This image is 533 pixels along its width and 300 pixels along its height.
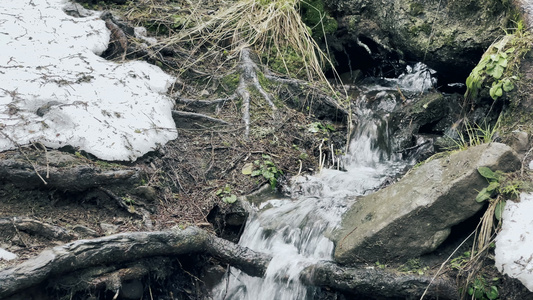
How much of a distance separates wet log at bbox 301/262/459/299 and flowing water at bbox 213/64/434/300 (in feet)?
0.50

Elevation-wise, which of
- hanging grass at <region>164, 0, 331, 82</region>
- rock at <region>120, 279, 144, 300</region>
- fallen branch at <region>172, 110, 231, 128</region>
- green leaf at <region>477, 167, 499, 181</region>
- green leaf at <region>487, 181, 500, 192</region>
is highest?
green leaf at <region>477, 167, 499, 181</region>

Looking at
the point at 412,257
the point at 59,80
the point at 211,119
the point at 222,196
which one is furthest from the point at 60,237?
the point at 412,257

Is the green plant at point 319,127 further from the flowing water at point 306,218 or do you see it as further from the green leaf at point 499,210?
the green leaf at point 499,210

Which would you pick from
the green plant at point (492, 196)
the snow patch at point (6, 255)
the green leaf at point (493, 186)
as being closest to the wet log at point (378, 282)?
the green plant at point (492, 196)

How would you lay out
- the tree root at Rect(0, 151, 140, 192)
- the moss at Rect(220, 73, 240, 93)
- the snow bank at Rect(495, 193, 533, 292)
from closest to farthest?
the snow bank at Rect(495, 193, 533, 292) → the tree root at Rect(0, 151, 140, 192) → the moss at Rect(220, 73, 240, 93)

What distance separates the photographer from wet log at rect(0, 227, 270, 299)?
3.32 metres

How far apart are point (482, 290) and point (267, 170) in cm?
224

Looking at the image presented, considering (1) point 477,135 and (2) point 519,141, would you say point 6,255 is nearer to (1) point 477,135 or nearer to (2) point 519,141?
(1) point 477,135

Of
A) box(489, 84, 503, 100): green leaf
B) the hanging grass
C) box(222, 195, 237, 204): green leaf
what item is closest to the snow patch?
box(222, 195, 237, 204): green leaf

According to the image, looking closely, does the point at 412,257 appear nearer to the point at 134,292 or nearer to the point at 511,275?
the point at 511,275

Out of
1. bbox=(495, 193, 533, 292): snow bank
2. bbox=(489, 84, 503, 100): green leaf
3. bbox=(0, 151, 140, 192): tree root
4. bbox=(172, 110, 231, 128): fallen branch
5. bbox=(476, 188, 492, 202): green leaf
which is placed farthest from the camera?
bbox=(172, 110, 231, 128): fallen branch

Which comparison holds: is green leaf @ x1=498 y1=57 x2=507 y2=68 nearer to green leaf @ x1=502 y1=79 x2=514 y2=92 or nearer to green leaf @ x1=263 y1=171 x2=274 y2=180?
green leaf @ x1=502 y1=79 x2=514 y2=92

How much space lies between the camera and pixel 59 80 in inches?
199

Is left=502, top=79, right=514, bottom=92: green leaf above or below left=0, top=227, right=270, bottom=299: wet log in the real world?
above
